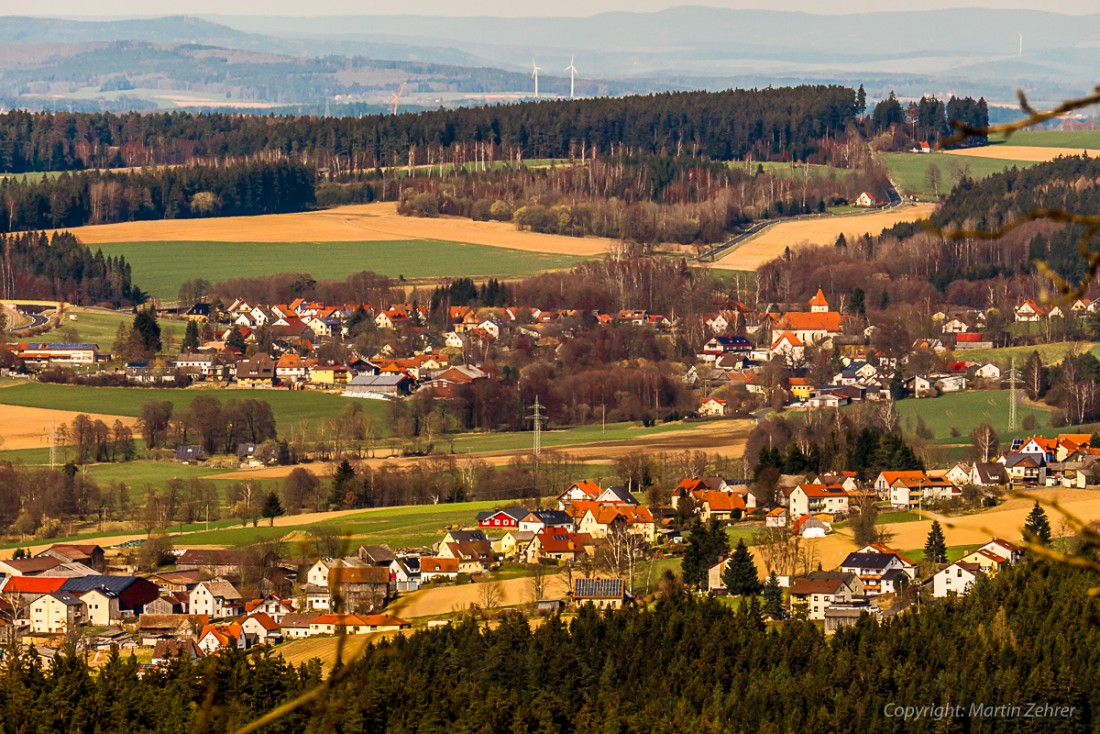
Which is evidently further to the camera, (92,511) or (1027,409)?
(1027,409)

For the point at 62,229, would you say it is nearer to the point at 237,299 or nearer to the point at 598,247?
the point at 237,299

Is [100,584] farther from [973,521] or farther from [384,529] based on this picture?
[973,521]

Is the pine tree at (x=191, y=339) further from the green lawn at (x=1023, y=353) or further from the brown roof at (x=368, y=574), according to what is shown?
the brown roof at (x=368, y=574)

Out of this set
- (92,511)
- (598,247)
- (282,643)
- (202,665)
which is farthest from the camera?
(598,247)

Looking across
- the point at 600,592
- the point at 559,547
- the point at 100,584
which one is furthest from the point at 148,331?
the point at 600,592

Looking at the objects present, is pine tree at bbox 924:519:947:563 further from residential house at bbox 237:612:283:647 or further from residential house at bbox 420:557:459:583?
residential house at bbox 237:612:283:647

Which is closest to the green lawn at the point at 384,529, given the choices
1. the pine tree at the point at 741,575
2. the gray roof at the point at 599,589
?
the gray roof at the point at 599,589

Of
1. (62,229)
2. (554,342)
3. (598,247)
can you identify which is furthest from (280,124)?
(554,342)
